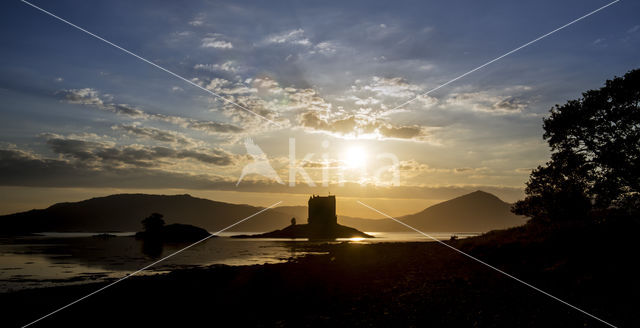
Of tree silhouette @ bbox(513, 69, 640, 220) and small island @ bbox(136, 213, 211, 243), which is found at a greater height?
tree silhouette @ bbox(513, 69, 640, 220)

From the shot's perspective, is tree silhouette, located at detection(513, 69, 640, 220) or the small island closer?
tree silhouette, located at detection(513, 69, 640, 220)

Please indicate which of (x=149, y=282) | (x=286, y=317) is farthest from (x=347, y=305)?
(x=149, y=282)

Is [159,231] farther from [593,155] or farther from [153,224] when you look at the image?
[593,155]

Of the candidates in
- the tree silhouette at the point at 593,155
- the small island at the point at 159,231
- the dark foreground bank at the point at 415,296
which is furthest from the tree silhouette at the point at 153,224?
the tree silhouette at the point at 593,155

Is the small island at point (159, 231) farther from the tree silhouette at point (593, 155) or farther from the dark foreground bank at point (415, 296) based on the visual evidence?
the tree silhouette at point (593, 155)

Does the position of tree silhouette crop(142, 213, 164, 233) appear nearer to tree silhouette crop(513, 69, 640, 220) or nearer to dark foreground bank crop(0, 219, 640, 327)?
dark foreground bank crop(0, 219, 640, 327)

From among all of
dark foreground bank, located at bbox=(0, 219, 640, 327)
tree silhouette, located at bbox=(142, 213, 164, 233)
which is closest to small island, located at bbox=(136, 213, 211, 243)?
tree silhouette, located at bbox=(142, 213, 164, 233)

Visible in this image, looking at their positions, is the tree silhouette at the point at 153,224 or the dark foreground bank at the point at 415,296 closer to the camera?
the dark foreground bank at the point at 415,296
